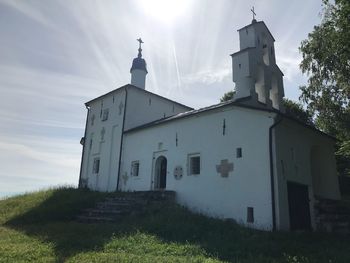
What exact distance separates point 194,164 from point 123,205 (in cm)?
387

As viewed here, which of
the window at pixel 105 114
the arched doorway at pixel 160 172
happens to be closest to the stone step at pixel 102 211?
the arched doorway at pixel 160 172

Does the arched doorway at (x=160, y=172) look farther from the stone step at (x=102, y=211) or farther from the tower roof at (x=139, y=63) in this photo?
the tower roof at (x=139, y=63)

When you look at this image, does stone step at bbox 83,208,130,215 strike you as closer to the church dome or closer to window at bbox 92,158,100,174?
window at bbox 92,158,100,174

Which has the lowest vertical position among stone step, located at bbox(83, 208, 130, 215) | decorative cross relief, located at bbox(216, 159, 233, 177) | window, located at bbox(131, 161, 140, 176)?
stone step, located at bbox(83, 208, 130, 215)

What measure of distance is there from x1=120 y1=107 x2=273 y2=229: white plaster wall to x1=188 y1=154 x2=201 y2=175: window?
260 mm

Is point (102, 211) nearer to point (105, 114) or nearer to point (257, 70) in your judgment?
point (257, 70)

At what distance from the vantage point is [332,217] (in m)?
15.3

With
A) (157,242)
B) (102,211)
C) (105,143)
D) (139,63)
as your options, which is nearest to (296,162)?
(157,242)

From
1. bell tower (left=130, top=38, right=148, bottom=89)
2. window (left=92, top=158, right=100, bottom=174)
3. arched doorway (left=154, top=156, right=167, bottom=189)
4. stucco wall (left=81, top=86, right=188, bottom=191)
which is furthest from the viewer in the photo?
bell tower (left=130, top=38, right=148, bottom=89)

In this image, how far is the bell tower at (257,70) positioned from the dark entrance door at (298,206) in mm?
3924

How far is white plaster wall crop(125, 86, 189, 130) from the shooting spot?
22.2 m

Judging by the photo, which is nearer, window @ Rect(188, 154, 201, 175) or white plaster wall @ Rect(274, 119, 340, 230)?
white plaster wall @ Rect(274, 119, 340, 230)

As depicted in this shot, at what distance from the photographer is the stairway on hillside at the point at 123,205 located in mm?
14031

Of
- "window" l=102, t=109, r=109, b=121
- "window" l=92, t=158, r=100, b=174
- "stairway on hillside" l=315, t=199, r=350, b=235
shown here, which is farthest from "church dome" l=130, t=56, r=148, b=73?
"stairway on hillside" l=315, t=199, r=350, b=235
